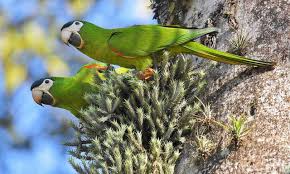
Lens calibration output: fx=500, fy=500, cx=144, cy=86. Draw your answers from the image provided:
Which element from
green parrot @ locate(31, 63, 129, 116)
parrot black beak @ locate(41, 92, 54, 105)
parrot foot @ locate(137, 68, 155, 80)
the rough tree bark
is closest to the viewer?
the rough tree bark

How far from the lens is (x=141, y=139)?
7.20 ft

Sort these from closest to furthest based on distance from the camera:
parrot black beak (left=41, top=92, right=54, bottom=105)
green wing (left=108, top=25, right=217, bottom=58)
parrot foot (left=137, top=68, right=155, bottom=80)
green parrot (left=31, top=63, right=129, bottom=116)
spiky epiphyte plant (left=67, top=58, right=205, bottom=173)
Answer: spiky epiphyte plant (left=67, top=58, right=205, bottom=173) → parrot foot (left=137, top=68, right=155, bottom=80) → green wing (left=108, top=25, right=217, bottom=58) → green parrot (left=31, top=63, right=129, bottom=116) → parrot black beak (left=41, top=92, right=54, bottom=105)

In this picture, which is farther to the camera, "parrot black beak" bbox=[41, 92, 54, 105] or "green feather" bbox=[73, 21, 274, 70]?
"parrot black beak" bbox=[41, 92, 54, 105]

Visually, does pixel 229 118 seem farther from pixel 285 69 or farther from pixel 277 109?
pixel 285 69

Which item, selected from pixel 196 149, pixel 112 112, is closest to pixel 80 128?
pixel 112 112

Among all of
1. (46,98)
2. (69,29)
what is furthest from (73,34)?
(46,98)

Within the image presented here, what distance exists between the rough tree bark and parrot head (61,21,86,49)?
72 cm

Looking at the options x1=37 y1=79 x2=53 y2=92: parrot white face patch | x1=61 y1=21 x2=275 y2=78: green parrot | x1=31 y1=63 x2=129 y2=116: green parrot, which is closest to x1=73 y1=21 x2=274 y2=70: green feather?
x1=61 y1=21 x2=275 y2=78: green parrot

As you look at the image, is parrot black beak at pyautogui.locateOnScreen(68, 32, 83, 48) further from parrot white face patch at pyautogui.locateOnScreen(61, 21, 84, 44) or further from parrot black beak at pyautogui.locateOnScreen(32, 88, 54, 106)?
parrot black beak at pyautogui.locateOnScreen(32, 88, 54, 106)

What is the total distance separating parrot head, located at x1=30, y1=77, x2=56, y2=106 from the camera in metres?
3.12

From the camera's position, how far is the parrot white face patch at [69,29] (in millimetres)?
3015

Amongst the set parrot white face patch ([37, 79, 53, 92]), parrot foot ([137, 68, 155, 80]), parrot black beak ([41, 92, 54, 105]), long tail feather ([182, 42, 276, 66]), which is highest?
long tail feather ([182, 42, 276, 66])

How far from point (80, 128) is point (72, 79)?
0.58 metres

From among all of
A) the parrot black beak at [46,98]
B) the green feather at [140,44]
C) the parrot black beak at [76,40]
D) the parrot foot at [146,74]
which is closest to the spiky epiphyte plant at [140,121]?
the parrot foot at [146,74]
